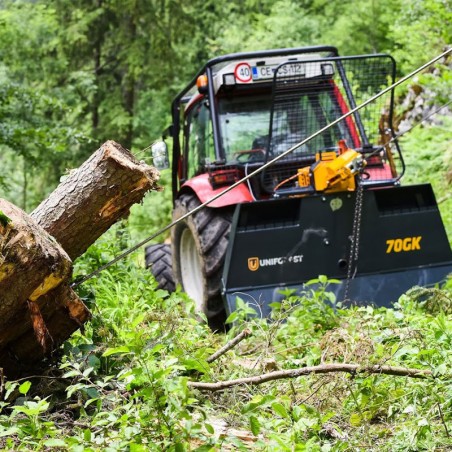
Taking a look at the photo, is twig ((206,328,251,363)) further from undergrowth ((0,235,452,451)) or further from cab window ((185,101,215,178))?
cab window ((185,101,215,178))

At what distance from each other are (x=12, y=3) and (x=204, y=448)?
16.6 meters

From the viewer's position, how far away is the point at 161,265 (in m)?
8.74

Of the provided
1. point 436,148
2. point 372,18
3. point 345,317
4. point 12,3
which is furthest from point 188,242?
point 372,18

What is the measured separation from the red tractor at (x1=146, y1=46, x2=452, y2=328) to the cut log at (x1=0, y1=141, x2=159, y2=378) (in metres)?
2.09

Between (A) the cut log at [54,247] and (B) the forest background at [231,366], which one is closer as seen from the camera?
(B) the forest background at [231,366]

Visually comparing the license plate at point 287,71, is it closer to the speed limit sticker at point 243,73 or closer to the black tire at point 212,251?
the speed limit sticker at point 243,73

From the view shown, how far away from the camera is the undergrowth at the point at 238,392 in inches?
124

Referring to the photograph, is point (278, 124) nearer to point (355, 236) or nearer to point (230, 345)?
point (355, 236)

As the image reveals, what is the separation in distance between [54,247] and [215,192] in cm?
352

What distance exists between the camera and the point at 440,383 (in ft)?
11.8

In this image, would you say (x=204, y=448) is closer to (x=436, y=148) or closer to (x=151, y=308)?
(x=151, y=308)

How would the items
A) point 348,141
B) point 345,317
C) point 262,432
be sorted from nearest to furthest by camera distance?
point 262,432 → point 345,317 → point 348,141

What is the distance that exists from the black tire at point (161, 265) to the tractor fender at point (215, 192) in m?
1.06

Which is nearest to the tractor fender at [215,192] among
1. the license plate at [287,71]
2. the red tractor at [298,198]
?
the red tractor at [298,198]
